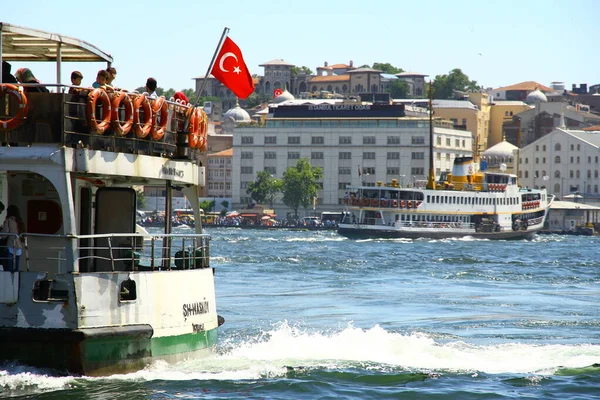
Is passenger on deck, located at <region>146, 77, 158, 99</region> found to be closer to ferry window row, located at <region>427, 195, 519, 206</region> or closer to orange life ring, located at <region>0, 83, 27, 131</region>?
orange life ring, located at <region>0, 83, 27, 131</region>

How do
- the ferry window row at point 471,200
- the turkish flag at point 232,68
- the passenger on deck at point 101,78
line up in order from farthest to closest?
the ferry window row at point 471,200
the turkish flag at point 232,68
the passenger on deck at point 101,78

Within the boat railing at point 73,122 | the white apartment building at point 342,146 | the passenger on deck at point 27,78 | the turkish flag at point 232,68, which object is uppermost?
the white apartment building at point 342,146

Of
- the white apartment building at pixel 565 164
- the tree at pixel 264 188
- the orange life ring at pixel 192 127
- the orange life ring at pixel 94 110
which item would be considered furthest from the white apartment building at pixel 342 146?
the orange life ring at pixel 94 110

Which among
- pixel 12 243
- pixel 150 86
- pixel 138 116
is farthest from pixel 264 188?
pixel 12 243

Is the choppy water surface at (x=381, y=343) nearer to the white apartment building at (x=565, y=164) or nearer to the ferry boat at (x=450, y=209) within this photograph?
the ferry boat at (x=450, y=209)

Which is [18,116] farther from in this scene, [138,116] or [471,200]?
[471,200]

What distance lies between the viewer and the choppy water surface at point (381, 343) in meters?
16.1

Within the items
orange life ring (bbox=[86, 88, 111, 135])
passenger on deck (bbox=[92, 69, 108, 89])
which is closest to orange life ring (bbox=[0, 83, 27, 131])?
orange life ring (bbox=[86, 88, 111, 135])

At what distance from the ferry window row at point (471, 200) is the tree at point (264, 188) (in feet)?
158

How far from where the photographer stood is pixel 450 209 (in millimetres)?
99562

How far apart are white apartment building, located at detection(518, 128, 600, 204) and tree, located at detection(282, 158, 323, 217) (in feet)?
90.3

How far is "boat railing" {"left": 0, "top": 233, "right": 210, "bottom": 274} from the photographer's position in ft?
48.0

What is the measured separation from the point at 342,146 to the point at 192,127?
132 metres

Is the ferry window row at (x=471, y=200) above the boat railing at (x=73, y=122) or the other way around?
the other way around
